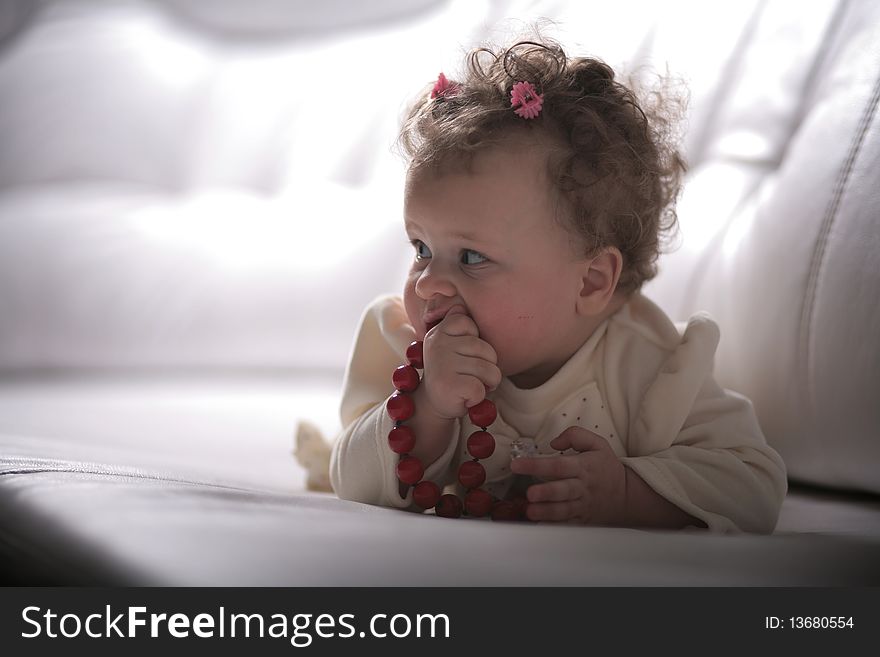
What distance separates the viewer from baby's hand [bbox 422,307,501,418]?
0.84 metres

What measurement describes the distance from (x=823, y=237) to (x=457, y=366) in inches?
17.9

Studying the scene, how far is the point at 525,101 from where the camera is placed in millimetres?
874

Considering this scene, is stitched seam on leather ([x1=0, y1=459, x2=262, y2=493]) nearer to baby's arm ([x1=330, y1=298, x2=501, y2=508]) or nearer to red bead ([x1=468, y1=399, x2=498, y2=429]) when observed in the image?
baby's arm ([x1=330, y1=298, x2=501, y2=508])

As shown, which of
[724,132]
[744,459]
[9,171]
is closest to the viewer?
[744,459]

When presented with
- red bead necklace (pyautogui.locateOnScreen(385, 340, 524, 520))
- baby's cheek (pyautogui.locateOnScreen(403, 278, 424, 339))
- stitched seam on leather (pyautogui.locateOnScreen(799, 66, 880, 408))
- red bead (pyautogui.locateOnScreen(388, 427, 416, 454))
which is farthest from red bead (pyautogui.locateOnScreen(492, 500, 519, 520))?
stitched seam on leather (pyautogui.locateOnScreen(799, 66, 880, 408))

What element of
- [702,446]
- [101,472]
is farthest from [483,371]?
[101,472]

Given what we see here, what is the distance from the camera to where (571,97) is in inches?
35.2

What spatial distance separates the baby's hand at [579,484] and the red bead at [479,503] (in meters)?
0.06

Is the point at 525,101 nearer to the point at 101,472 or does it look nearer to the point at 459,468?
the point at 459,468

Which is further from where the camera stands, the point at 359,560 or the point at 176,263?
the point at 176,263

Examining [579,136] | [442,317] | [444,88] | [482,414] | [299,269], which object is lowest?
[482,414]
